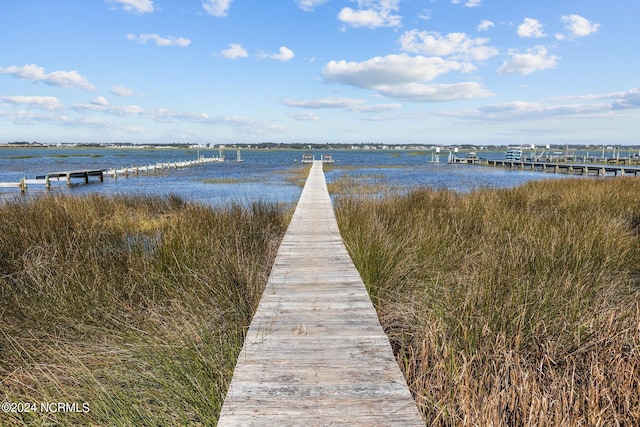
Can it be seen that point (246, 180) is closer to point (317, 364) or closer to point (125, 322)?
point (125, 322)

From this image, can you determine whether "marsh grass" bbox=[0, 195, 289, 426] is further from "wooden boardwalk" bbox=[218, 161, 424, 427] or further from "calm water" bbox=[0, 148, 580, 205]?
"calm water" bbox=[0, 148, 580, 205]

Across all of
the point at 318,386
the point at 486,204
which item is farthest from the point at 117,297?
the point at 486,204

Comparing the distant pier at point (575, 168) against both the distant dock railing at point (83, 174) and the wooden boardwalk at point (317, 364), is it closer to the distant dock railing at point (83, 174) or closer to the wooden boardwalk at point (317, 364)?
the wooden boardwalk at point (317, 364)

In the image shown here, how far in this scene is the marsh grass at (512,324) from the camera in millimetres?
2035

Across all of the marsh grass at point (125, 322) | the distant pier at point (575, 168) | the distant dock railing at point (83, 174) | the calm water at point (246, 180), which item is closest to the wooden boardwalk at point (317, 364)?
the marsh grass at point (125, 322)

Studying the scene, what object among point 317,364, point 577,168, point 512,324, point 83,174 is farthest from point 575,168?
point 83,174

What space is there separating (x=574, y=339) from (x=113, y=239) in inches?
244

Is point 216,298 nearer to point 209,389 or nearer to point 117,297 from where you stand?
point 117,297

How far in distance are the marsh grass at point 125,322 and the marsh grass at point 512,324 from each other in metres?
1.27

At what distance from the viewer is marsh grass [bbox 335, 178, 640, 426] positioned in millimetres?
2035

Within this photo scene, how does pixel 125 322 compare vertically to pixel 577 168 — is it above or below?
below

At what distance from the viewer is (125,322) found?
3076 millimetres

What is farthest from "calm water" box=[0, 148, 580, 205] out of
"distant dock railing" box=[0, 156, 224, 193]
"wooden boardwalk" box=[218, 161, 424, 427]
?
"wooden boardwalk" box=[218, 161, 424, 427]

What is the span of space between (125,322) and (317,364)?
1.72 meters
